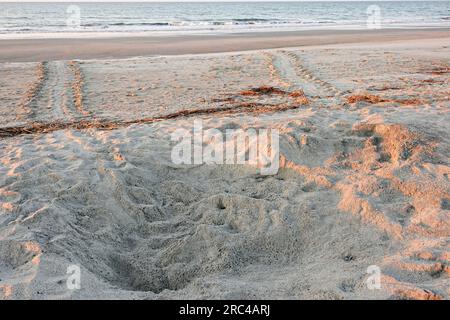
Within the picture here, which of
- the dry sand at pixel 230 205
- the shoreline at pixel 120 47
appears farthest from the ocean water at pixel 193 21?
the dry sand at pixel 230 205

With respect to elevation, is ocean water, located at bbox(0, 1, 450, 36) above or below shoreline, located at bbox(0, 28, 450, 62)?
above

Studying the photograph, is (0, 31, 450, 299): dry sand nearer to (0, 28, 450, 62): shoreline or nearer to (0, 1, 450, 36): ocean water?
(0, 28, 450, 62): shoreline

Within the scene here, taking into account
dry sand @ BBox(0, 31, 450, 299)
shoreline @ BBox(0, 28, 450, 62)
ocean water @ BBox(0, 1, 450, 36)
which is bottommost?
dry sand @ BBox(0, 31, 450, 299)

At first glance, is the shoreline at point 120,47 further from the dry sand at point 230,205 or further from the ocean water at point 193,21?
the dry sand at point 230,205

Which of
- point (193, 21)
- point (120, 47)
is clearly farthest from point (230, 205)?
point (193, 21)

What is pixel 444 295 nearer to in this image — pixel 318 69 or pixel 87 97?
pixel 87 97

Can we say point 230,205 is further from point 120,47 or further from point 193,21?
point 193,21

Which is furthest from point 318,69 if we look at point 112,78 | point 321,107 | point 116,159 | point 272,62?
point 116,159

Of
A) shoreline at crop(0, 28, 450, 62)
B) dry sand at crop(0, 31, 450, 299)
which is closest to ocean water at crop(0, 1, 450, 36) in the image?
shoreline at crop(0, 28, 450, 62)
